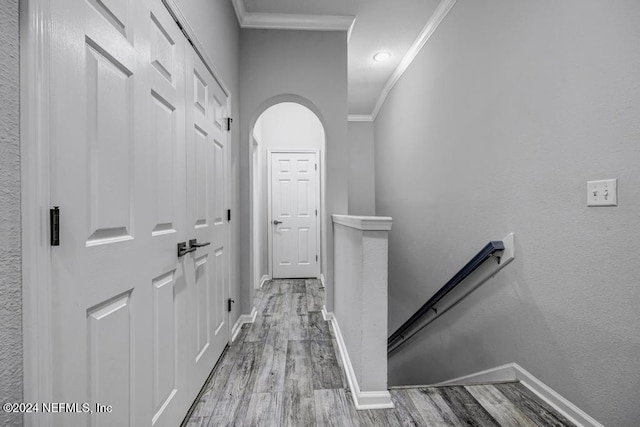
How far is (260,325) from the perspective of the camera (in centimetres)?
268

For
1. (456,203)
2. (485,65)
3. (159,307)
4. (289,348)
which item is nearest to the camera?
(159,307)

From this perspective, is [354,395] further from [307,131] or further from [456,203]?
[307,131]

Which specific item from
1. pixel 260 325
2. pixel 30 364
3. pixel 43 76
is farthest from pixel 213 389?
pixel 43 76

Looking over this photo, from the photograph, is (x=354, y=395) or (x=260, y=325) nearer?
(x=354, y=395)

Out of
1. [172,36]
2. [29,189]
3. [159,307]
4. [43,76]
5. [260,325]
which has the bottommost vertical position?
[260,325]

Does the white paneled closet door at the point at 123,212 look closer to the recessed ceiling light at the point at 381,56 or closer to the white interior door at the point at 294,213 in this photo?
the recessed ceiling light at the point at 381,56

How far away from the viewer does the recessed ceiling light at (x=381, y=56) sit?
3.47 m

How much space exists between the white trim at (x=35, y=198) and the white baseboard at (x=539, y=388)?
2.00 metres

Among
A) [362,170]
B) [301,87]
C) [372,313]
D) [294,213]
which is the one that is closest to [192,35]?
[301,87]

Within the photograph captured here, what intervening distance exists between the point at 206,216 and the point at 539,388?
82.0 inches

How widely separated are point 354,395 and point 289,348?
2.42ft

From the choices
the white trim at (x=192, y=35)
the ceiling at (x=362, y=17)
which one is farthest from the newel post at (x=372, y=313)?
the ceiling at (x=362, y=17)

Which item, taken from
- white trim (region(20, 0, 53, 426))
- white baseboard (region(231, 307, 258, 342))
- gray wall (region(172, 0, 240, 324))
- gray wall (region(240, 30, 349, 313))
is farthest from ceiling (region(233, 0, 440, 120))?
white baseboard (region(231, 307, 258, 342))

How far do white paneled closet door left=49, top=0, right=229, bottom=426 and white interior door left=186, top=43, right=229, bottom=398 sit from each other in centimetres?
3
